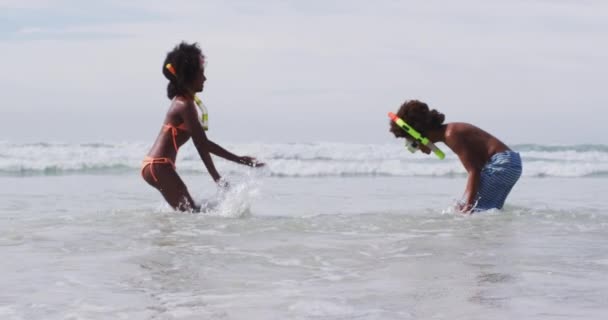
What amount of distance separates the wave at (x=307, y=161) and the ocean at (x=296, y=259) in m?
7.27

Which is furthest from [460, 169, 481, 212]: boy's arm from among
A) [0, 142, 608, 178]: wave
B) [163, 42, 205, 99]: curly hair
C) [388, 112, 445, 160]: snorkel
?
[0, 142, 608, 178]: wave

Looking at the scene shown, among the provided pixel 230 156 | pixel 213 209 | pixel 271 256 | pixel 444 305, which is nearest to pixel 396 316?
pixel 444 305

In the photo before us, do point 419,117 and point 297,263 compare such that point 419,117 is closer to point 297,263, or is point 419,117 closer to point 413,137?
point 413,137

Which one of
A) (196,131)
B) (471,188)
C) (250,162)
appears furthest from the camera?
(471,188)

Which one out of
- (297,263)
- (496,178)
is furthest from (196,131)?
(496,178)

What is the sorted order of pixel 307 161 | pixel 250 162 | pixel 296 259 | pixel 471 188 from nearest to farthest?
pixel 296 259, pixel 250 162, pixel 471 188, pixel 307 161

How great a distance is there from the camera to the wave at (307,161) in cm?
1845

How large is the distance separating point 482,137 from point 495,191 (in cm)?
54

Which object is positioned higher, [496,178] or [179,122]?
[179,122]

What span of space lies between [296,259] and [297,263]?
149 millimetres

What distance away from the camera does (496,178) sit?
7.72 m

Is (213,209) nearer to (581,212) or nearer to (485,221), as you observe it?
(485,221)

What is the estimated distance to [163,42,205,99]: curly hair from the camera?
24.1 feet

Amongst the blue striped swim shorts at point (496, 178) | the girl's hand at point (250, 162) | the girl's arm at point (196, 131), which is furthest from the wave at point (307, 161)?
the girl's hand at point (250, 162)
